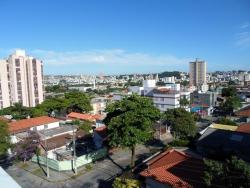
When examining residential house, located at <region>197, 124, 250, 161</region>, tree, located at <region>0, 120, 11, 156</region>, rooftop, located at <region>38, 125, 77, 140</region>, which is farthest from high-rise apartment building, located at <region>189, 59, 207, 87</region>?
tree, located at <region>0, 120, 11, 156</region>

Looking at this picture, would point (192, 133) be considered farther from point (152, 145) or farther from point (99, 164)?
point (99, 164)

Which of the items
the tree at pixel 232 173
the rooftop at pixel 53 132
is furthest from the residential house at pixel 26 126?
the tree at pixel 232 173

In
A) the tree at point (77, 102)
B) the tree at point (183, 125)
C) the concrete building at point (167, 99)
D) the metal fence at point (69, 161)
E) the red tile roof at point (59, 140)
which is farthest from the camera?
the concrete building at point (167, 99)

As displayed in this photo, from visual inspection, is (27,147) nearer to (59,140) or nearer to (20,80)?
(59,140)

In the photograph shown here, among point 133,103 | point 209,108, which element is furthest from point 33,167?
point 209,108

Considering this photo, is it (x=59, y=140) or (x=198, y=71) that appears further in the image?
(x=198, y=71)

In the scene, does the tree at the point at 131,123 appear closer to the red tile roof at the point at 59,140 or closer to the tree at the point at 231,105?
the red tile roof at the point at 59,140

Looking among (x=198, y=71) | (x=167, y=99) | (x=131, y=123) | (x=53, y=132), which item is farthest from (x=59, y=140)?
(x=198, y=71)
